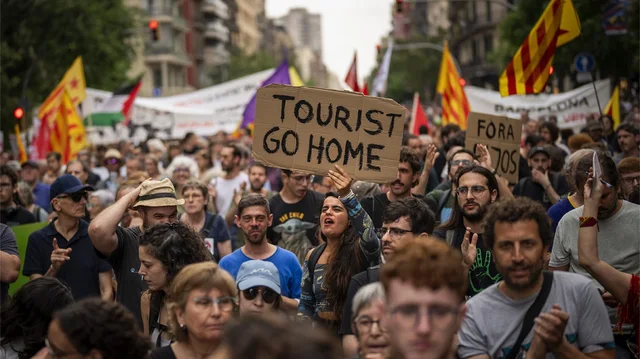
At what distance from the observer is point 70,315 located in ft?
12.8

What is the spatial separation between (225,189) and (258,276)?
251 inches

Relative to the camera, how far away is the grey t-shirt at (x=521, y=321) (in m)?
4.12

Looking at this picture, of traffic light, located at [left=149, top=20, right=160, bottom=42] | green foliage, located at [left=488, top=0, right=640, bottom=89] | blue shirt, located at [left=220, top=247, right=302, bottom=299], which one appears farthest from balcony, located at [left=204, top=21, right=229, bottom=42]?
blue shirt, located at [left=220, top=247, right=302, bottom=299]

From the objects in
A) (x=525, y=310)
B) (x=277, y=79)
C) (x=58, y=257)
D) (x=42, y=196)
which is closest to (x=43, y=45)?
(x=277, y=79)

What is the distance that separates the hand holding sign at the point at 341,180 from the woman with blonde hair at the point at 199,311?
1642mm

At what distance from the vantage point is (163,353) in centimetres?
440

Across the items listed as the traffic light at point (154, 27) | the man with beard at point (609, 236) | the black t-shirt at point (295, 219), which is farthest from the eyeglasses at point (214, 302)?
the traffic light at point (154, 27)

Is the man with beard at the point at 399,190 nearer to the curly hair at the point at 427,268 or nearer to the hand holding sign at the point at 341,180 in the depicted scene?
the hand holding sign at the point at 341,180

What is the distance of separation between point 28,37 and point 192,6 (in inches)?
2349

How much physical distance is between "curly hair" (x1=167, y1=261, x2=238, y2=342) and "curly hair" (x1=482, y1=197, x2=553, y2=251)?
1169 mm

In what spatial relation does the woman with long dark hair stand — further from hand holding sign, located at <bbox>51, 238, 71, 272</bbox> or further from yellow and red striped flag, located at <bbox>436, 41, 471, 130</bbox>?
yellow and red striped flag, located at <bbox>436, 41, 471, 130</bbox>

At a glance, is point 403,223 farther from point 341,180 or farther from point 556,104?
point 556,104

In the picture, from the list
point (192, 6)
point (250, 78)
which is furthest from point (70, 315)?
point (192, 6)

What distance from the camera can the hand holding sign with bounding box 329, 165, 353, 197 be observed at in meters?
6.00
